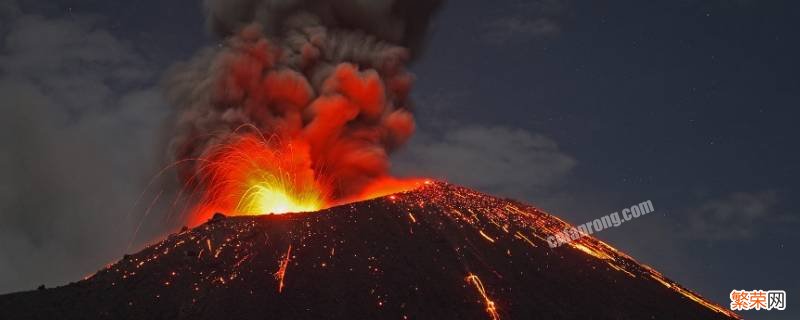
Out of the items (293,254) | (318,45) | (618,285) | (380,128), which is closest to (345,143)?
(380,128)

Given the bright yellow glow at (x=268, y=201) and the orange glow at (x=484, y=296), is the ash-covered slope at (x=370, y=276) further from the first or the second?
the bright yellow glow at (x=268, y=201)

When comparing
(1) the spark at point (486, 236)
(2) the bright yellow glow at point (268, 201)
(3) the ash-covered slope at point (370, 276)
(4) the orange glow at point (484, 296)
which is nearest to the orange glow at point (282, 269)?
(3) the ash-covered slope at point (370, 276)

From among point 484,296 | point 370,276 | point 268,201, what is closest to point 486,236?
point 484,296

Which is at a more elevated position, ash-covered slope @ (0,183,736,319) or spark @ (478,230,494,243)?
spark @ (478,230,494,243)

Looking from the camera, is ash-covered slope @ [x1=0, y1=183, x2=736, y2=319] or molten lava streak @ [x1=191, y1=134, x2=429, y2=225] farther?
molten lava streak @ [x1=191, y1=134, x2=429, y2=225]

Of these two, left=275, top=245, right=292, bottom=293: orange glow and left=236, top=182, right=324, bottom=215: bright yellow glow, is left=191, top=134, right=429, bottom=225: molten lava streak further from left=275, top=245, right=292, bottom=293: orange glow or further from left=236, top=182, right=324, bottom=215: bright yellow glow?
left=275, top=245, right=292, bottom=293: orange glow

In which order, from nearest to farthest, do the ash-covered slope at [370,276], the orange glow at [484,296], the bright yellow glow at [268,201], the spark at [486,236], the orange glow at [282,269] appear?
1. the ash-covered slope at [370,276]
2. the orange glow at [484,296]
3. the orange glow at [282,269]
4. the spark at [486,236]
5. the bright yellow glow at [268,201]

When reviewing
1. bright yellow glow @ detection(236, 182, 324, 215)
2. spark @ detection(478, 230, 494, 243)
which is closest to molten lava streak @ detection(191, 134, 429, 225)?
bright yellow glow @ detection(236, 182, 324, 215)
